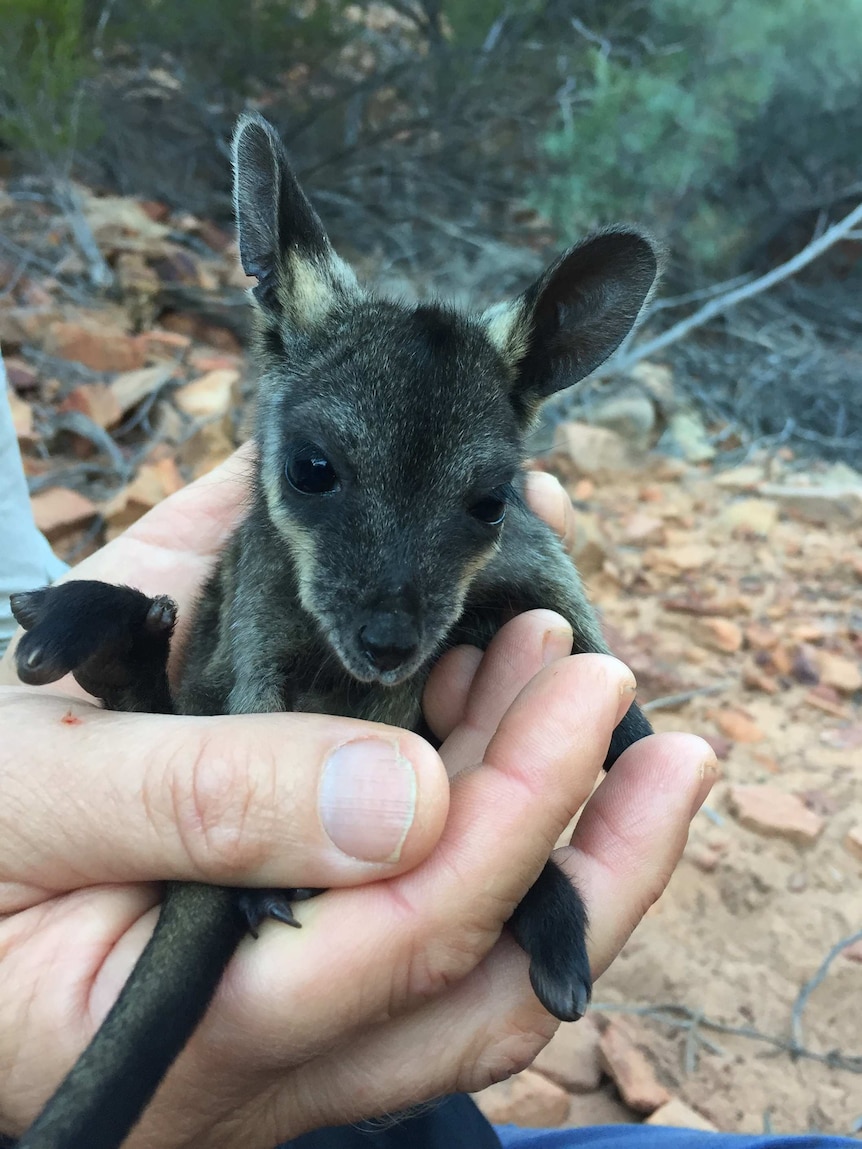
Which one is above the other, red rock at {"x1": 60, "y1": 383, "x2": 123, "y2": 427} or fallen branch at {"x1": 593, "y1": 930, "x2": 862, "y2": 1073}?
red rock at {"x1": 60, "y1": 383, "x2": 123, "y2": 427}

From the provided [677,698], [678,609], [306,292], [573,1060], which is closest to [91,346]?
[306,292]

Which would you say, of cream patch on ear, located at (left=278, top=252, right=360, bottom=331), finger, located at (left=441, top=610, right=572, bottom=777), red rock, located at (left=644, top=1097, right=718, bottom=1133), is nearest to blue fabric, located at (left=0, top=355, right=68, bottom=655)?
cream patch on ear, located at (left=278, top=252, right=360, bottom=331)

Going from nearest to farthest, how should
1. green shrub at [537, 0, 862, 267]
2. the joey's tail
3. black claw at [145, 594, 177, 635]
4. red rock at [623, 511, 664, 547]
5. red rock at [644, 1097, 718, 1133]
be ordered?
1. the joey's tail
2. black claw at [145, 594, 177, 635]
3. red rock at [644, 1097, 718, 1133]
4. red rock at [623, 511, 664, 547]
5. green shrub at [537, 0, 862, 267]

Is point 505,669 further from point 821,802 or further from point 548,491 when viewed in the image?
point 821,802

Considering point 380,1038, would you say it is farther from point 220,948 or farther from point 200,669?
point 200,669

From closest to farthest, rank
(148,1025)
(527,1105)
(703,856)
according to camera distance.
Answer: (148,1025) < (527,1105) < (703,856)

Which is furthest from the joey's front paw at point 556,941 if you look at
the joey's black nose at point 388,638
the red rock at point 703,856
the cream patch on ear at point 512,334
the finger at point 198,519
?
the red rock at point 703,856

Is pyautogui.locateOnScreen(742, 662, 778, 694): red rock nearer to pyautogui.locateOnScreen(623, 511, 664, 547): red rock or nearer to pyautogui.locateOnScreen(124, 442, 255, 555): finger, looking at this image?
pyautogui.locateOnScreen(623, 511, 664, 547): red rock
